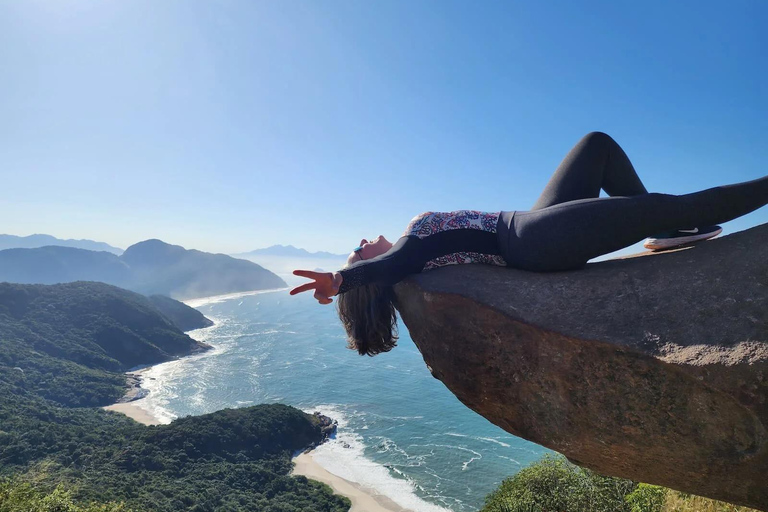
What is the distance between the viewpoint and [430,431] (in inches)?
1554

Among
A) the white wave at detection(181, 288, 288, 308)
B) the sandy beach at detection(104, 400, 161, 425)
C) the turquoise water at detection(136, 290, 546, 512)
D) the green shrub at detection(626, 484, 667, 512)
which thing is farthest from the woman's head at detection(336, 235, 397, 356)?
the white wave at detection(181, 288, 288, 308)

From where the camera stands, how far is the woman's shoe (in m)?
3.21

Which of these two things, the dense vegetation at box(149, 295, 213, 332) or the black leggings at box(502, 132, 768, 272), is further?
the dense vegetation at box(149, 295, 213, 332)

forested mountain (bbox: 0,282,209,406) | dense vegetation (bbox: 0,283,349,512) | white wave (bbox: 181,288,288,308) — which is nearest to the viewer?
dense vegetation (bbox: 0,283,349,512)

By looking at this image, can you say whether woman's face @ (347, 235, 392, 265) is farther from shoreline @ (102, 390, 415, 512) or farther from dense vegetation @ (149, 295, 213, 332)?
dense vegetation @ (149, 295, 213, 332)

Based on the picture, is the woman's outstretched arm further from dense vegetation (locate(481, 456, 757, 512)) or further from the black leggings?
dense vegetation (locate(481, 456, 757, 512))

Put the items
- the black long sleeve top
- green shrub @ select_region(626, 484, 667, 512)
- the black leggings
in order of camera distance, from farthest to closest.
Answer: green shrub @ select_region(626, 484, 667, 512) → the black long sleeve top → the black leggings

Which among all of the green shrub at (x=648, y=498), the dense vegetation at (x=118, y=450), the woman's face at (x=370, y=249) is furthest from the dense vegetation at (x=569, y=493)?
the dense vegetation at (x=118, y=450)

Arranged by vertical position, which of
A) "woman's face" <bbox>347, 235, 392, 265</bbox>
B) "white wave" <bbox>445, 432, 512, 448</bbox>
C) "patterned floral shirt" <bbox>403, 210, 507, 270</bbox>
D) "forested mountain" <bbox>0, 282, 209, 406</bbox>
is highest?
A: "patterned floral shirt" <bbox>403, 210, 507, 270</bbox>

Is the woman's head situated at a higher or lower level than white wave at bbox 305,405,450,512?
higher

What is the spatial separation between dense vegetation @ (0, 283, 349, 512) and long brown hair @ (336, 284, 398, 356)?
19.0m

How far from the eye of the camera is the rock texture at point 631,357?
234 centimetres

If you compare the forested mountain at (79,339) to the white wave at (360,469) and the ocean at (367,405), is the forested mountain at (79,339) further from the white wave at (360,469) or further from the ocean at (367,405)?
the white wave at (360,469)

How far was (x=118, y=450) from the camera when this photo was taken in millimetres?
33250
